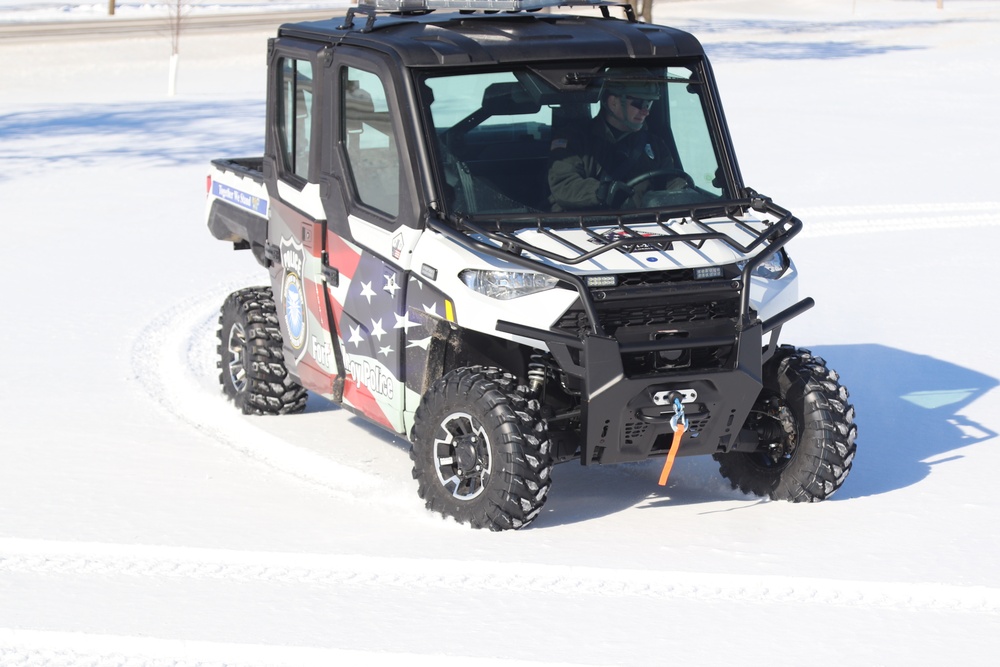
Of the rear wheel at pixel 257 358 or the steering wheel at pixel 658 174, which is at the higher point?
the steering wheel at pixel 658 174

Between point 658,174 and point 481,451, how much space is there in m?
1.49

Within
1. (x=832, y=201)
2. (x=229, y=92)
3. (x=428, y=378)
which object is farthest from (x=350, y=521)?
(x=229, y=92)

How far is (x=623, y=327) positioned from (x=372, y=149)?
1511mm

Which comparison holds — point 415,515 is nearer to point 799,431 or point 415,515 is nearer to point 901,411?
point 799,431

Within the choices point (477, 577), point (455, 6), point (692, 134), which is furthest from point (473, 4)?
point (477, 577)

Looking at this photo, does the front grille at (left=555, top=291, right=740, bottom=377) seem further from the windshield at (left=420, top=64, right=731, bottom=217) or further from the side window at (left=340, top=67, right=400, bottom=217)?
the side window at (left=340, top=67, right=400, bottom=217)

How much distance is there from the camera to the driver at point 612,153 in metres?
6.17

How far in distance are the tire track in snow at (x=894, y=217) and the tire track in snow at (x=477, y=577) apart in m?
7.95

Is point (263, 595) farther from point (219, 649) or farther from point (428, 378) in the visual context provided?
point (428, 378)

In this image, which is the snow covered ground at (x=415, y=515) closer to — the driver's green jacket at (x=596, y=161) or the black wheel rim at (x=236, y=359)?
the black wheel rim at (x=236, y=359)

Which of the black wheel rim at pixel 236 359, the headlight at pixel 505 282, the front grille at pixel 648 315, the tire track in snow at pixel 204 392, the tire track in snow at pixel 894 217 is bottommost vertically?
the tire track in snow at pixel 204 392

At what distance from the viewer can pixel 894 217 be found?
13633mm

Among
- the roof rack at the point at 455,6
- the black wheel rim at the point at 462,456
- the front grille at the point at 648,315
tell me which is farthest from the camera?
the roof rack at the point at 455,6

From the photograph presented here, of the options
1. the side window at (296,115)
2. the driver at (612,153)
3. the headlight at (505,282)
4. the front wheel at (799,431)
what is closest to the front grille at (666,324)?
the headlight at (505,282)
